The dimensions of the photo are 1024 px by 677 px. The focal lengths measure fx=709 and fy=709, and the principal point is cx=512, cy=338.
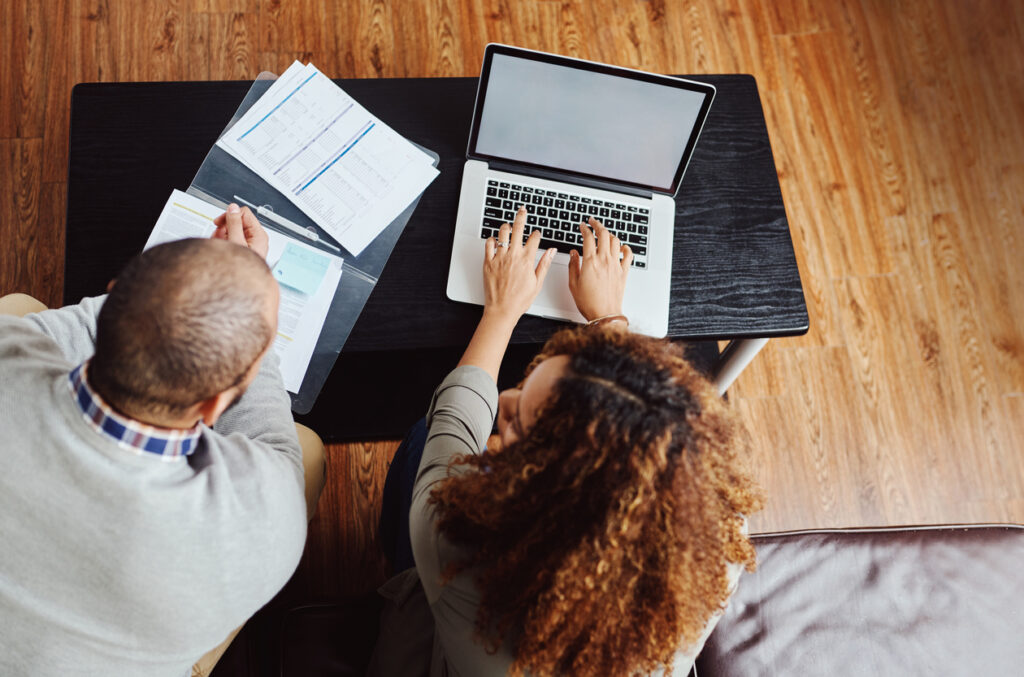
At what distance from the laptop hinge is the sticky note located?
34 cm

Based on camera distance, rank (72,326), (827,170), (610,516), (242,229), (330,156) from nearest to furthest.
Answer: (610,516) → (72,326) → (242,229) → (330,156) → (827,170)

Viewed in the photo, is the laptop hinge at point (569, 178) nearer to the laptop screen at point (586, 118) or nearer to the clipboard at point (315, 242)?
the laptop screen at point (586, 118)

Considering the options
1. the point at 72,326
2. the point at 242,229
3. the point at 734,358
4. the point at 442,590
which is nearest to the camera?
the point at 442,590

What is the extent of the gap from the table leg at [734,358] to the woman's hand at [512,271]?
0.45m

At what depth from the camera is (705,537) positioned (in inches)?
31.0

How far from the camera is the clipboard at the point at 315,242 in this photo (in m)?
1.13

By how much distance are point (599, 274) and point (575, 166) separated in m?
0.21

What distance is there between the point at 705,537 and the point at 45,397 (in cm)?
74

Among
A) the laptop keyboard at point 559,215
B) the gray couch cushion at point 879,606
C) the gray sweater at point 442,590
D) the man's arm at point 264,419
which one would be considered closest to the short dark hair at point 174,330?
the man's arm at point 264,419

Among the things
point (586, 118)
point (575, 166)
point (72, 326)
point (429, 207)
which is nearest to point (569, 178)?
point (575, 166)

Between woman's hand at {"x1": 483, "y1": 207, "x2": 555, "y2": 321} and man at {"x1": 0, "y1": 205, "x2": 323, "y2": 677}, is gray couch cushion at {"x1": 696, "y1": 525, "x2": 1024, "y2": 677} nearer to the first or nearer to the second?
woman's hand at {"x1": 483, "y1": 207, "x2": 555, "y2": 321}

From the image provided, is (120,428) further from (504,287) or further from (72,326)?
(504,287)

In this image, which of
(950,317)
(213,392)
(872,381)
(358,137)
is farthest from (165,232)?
(950,317)

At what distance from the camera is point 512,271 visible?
1120 millimetres
